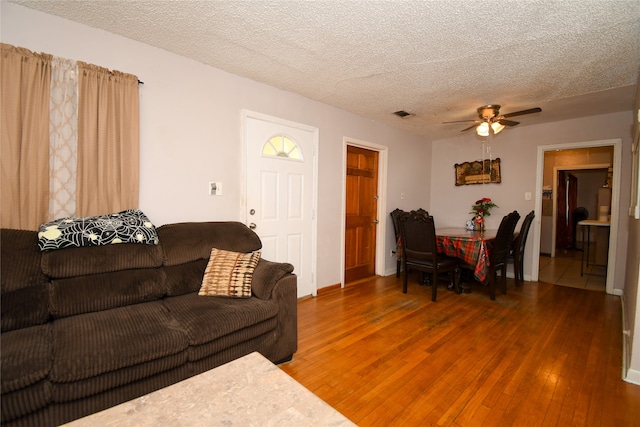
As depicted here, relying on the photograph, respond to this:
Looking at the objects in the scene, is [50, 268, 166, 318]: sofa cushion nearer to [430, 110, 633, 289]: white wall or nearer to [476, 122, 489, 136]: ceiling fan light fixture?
[476, 122, 489, 136]: ceiling fan light fixture

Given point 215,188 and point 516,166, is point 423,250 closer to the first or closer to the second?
point 516,166

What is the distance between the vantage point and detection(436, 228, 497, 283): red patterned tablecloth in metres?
3.34

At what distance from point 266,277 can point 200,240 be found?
2.18 feet

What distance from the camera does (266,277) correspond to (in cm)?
212

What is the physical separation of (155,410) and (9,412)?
73 centimetres

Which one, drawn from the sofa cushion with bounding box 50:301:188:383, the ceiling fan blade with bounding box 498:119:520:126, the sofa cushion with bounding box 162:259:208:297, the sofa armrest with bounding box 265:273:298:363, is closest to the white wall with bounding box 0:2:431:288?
the sofa cushion with bounding box 162:259:208:297

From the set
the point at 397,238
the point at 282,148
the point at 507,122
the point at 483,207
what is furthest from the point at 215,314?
the point at 483,207

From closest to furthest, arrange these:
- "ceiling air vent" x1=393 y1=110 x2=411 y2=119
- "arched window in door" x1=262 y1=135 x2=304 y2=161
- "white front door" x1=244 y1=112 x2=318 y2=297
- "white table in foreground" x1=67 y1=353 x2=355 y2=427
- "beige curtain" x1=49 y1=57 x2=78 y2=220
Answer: "white table in foreground" x1=67 y1=353 x2=355 y2=427, "beige curtain" x1=49 y1=57 x2=78 y2=220, "white front door" x1=244 y1=112 x2=318 y2=297, "arched window in door" x1=262 y1=135 x2=304 y2=161, "ceiling air vent" x1=393 y1=110 x2=411 y2=119

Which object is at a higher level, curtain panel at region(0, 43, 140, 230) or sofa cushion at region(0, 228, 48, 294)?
curtain panel at region(0, 43, 140, 230)

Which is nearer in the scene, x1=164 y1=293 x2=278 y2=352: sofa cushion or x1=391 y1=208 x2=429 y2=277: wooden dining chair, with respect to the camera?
x1=164 y1=293 x2=278 y2=352: sofa cushion

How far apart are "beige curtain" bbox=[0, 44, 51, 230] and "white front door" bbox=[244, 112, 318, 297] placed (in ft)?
4.90

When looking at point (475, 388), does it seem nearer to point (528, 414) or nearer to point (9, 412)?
point (528, 414)

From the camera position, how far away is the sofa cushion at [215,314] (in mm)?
1649

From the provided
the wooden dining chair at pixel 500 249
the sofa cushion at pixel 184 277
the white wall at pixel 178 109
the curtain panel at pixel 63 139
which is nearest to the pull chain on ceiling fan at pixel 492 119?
the wooden dining chair at pixel 500 249
